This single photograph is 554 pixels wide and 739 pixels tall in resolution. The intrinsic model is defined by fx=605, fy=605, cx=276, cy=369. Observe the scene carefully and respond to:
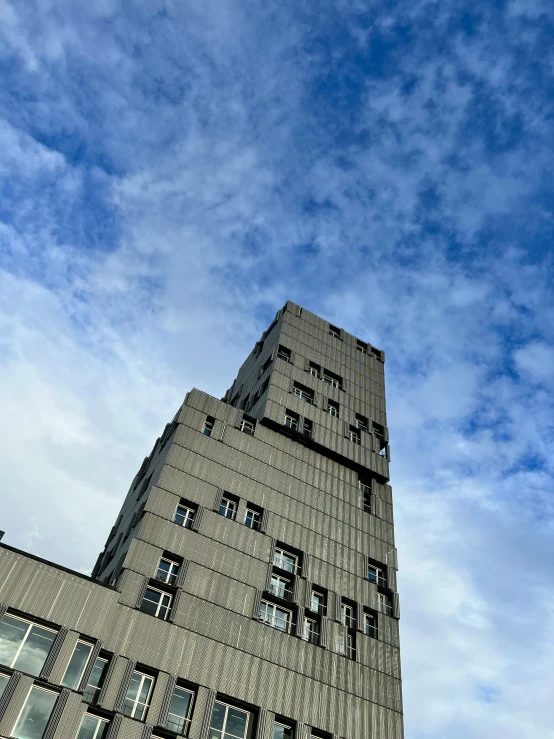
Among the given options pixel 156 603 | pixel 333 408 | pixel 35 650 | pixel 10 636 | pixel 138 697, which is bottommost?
pixel 138 697

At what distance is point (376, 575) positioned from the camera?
49.8 meters

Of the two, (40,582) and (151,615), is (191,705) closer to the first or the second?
(151,615)

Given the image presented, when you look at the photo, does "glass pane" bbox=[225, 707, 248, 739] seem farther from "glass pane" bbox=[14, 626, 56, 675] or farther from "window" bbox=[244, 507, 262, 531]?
"window" bbox=[244, 507, 262, 531]

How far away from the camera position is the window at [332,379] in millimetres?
65925

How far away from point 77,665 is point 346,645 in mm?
19050

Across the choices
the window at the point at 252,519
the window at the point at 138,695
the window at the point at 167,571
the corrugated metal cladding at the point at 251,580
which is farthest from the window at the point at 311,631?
the window at the point at 138,695

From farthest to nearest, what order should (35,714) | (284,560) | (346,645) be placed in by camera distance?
1. (284,560)
2. (346,645)
3. (35,714)

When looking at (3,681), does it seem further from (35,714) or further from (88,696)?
(88,696)

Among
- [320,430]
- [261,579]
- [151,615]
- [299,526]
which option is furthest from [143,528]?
[320,430]

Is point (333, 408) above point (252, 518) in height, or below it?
above

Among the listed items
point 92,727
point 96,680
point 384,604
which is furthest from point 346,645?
point 92,727

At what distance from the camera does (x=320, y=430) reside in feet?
192

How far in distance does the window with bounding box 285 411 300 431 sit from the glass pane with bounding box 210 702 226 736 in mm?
26832

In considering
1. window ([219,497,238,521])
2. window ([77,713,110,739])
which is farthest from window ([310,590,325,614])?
window ([77,713,110,739])
